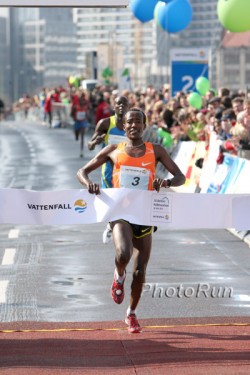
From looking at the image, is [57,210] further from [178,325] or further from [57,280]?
[57,280]

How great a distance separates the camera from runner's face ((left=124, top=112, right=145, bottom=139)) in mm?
10883

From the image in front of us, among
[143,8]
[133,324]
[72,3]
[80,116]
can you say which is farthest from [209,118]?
[80,116]

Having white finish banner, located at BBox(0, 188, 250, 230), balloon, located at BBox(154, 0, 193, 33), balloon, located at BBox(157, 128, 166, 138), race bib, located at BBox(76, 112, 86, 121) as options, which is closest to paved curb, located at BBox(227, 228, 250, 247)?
white finish banner, located at BBox(0, 188, 250, 230)

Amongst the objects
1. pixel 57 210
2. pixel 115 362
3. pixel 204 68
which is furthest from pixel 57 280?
pixel 204 68

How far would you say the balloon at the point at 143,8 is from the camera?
959 inches

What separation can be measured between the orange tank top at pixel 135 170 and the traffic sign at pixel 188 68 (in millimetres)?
24466

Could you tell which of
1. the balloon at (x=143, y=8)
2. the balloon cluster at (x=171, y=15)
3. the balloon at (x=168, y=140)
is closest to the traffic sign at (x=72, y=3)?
the balloon at (x=143, y=8)

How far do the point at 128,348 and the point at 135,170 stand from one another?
5.23 ft

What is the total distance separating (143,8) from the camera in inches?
973

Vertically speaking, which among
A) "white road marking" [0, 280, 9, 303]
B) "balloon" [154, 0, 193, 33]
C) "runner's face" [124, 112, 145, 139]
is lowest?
"white road marking" [0, 280, 9, 303]

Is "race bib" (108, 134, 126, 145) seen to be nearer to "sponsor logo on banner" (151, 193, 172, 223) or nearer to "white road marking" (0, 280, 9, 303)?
"white road marking" (0, 280, 9, 303)

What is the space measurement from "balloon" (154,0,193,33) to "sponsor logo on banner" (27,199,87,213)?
15.9 meters

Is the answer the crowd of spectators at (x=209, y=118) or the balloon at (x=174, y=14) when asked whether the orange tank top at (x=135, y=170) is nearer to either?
the crowd of spectators at (x=209, y=118)

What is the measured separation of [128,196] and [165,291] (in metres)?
2.38
